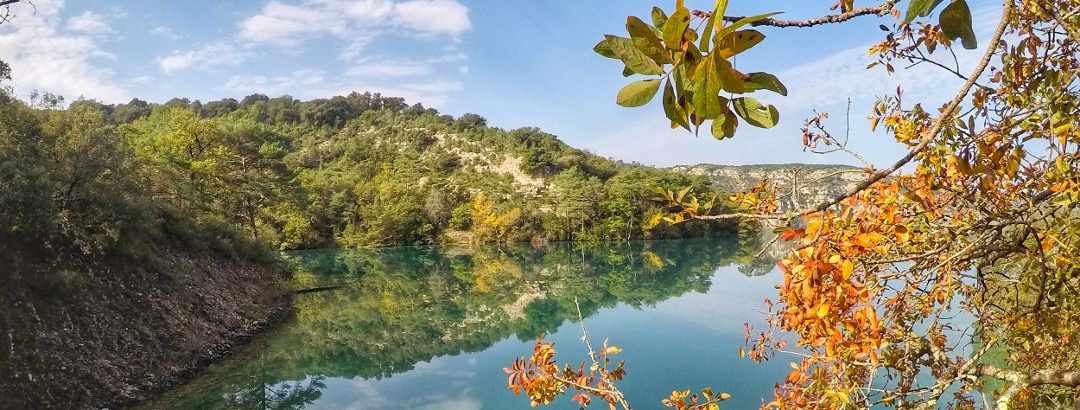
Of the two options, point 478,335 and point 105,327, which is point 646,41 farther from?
point 478,335

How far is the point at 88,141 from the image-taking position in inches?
342

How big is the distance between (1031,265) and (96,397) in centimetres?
859

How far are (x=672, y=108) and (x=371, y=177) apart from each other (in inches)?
1984

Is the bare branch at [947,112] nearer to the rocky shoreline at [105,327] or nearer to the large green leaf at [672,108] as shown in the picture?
the large green leaf at [672,108]

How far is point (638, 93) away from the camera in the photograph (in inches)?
27.5

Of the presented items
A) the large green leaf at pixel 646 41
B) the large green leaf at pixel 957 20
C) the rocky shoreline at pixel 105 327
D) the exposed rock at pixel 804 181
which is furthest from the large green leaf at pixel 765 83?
the rocky shoreline at pixel 105 327

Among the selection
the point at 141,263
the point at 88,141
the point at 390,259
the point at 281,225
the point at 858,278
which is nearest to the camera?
the point at 858,278

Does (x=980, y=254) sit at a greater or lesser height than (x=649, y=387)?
greater

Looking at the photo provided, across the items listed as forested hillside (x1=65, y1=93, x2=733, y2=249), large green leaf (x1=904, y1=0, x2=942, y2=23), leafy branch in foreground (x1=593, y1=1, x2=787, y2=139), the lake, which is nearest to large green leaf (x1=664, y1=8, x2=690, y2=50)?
leafy branch in foreground (x1=593, y1=1, x2=787, y2=139)

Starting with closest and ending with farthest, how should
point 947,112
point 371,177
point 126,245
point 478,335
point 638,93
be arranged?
point 638,93
point 947,112
point 126,245
point 478,335
point 371,177

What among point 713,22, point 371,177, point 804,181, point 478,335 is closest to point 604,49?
point 713,22

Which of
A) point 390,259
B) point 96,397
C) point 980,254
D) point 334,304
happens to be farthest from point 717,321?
point 390,259

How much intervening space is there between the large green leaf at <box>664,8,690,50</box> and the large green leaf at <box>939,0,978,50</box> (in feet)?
1.19

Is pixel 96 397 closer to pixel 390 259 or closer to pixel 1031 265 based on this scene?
pixel 1031 265
